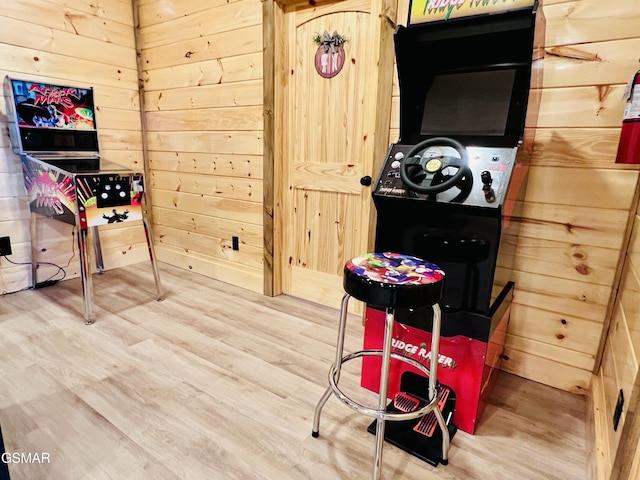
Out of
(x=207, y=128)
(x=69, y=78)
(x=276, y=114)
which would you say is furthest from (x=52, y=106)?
(x=276, y=114)

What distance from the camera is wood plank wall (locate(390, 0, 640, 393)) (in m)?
1.57

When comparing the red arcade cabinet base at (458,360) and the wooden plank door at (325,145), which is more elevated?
the wooden plank door at (325,145)

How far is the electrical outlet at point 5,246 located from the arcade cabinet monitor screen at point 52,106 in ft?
2.68

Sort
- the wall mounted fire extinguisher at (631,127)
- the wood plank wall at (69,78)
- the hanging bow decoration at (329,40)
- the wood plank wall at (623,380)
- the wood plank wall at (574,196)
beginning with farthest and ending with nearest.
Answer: the wood plank wall at (69,78) → the hanging bow decoration at (329,40) → the wood plank wall at (574,196) → the wall mounted fire extinguisher at (631,127) → the wood plank wall at (623,380)

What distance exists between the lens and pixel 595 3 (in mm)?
1557

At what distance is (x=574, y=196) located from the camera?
66.9 inches

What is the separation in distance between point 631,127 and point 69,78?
3.48 metres

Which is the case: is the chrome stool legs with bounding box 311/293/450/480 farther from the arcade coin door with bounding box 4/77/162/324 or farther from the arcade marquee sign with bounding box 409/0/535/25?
the arcade coin door with bounding box 4/77/162/324

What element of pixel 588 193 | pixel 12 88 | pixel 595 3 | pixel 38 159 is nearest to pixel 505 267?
pixel 588 193

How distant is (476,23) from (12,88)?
275 centimetres

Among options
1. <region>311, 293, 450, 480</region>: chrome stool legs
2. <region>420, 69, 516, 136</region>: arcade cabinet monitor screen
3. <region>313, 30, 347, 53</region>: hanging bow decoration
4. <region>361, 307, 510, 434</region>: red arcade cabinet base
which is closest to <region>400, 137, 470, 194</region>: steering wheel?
<region>420, 69, 516, 136</region>: arcade cabinet monitor screen

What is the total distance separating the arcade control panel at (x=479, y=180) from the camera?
1242mm

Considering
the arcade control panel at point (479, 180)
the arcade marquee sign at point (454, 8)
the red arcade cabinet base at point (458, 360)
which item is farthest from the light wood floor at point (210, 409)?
the arcade marquee sign at point (454, 8)

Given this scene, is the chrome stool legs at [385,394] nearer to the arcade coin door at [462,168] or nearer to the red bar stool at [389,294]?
the red bar stool at [389,294]
